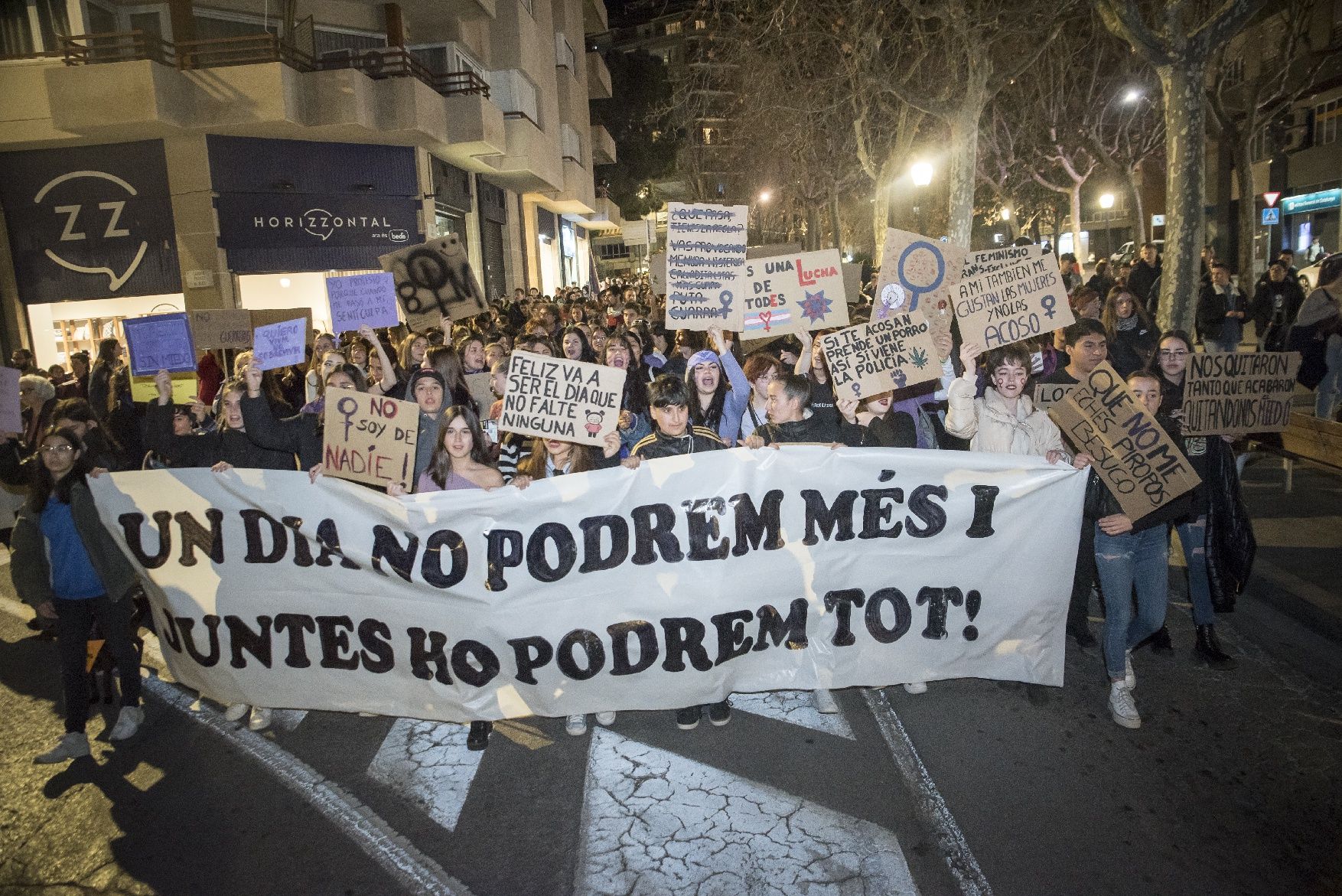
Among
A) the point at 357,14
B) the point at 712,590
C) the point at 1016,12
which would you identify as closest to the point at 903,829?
the point at 712,590

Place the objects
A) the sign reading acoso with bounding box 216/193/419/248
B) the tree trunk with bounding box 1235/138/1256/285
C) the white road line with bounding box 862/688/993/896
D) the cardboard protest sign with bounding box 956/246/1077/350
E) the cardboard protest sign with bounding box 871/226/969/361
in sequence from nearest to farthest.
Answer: the white road line with bounding box 862/688/993/896
the cardboard protest sign with bounding box 956/246/1077/350
the cardboard protest sign with bounding box 871/226/969/361
the sign reading acoso with bounding box 216/193/419/248
the tree trunk with bounding box 1235/138/1256/285

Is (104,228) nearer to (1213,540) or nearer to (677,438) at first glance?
(677,438)

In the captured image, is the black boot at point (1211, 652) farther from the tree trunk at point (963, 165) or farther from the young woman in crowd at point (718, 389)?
the tree trunk at point (963, 165)

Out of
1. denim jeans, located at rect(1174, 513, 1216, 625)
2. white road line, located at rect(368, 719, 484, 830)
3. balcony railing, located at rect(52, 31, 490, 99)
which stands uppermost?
balcony railing, located at rect(52, 31, 490, 99)

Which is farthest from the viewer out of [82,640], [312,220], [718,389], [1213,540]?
[312,220]

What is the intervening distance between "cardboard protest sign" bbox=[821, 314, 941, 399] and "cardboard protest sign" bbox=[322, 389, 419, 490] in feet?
7.88

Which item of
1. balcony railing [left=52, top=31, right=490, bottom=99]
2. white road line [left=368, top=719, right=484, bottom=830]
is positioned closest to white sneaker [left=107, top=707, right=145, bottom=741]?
white road line [left=368, top=719, right=484, bottom=830]

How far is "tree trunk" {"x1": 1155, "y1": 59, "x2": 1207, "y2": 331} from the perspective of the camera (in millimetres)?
9891

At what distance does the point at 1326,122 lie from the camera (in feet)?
108

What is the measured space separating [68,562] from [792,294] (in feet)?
15.3

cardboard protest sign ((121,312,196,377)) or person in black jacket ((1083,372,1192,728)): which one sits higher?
cardboard protest sign ((121,312,196,377))

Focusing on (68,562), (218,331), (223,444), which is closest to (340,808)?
(68,562)

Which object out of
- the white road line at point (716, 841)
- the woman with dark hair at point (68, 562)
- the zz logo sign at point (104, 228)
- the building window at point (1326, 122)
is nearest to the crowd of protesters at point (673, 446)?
the woman with dark hair at point (68, 562)

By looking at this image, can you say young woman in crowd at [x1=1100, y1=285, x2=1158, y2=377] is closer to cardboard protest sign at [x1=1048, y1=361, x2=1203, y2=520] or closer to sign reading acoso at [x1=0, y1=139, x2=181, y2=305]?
cardboard protest sign at [x1=1048, y1=361, x2=1203, y2=520]
